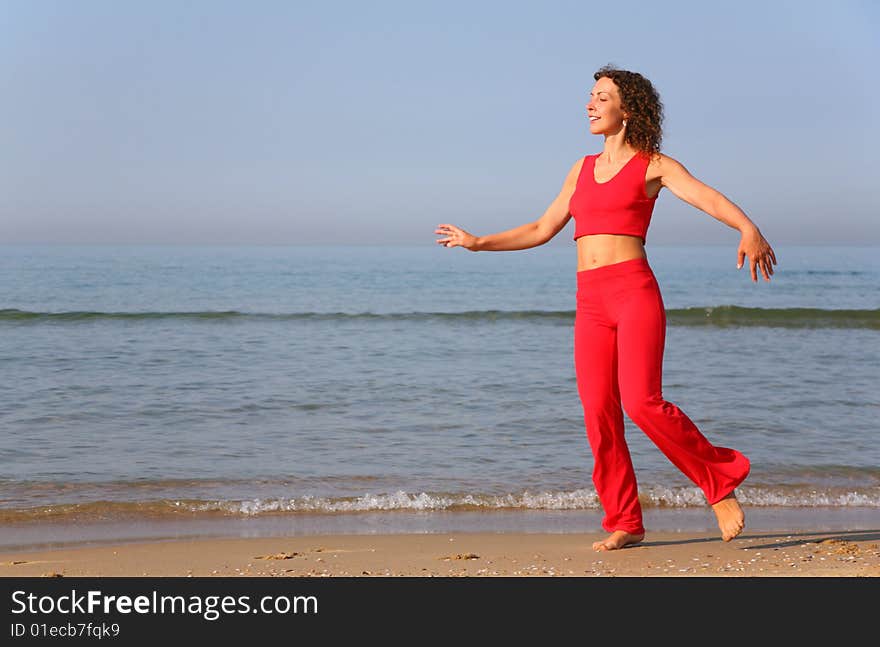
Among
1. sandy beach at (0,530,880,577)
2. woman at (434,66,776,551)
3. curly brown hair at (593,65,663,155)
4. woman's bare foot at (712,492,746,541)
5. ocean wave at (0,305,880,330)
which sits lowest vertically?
sandy beach at (0,530,880,577)

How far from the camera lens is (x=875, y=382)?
11438mm

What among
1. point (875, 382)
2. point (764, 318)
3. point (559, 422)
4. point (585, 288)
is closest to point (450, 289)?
point (764, 318)

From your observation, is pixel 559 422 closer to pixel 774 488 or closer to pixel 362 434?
pixel 362 434

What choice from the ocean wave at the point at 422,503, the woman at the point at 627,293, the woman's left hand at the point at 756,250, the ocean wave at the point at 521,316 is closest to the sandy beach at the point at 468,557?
the woman at the point at 627,293

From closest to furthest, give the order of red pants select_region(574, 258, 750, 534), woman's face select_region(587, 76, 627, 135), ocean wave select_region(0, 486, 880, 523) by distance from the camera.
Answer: red pants select_region(574, 258, 750, 534) < woman's face select_region(587, 76, 627, 135) < ocean wave select_region(0, 486, 880, 523)

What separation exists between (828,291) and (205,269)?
67.3 ft

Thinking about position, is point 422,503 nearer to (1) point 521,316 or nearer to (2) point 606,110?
(2) point 606,110

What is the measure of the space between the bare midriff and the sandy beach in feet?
4.56

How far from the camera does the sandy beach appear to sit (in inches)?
177

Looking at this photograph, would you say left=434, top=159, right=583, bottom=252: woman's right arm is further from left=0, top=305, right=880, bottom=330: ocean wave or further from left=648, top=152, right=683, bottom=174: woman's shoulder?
left=0, top=305, right=880, bottom=330: ocean wave

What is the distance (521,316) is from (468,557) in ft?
54.1

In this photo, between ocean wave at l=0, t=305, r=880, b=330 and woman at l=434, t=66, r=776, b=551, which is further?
ocean wave at l=0, t=305, r=880, b=330

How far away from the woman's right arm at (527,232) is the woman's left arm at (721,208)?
0.52 m

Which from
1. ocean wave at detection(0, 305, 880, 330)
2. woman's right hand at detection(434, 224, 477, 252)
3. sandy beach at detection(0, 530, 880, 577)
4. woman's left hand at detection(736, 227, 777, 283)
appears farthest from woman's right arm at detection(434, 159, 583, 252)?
ocean wave at detection(0, 305, 880, 330)
